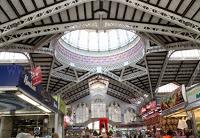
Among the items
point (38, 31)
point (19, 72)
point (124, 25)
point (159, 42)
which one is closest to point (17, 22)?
point (38, 31)

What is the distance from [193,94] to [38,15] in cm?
1265

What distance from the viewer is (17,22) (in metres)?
18.7

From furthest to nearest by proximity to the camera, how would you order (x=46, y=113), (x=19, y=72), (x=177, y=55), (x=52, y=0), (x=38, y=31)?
(x=177, y=55)
(x=38, y=31)
(x=52, y=0)
(x=46, y=113)
(x=19, y=72)

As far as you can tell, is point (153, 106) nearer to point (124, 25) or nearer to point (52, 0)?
point (124, 25)

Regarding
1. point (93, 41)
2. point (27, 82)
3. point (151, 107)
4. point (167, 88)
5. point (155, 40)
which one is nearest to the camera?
point (27, 82)

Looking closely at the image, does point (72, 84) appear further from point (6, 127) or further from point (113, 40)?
point (6, 127)

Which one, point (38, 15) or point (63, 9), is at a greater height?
point (63, 9)

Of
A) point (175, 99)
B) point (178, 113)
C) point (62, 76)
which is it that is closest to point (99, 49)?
point (62, 76)

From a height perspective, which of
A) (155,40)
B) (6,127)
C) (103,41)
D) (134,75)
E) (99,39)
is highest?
(99,39)

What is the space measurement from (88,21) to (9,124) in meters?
12.2

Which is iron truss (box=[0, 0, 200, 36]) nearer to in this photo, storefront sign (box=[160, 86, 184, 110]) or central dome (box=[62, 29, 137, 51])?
storefront sign (box=[160, 86, 184, 110])

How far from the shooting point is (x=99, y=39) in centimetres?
4022

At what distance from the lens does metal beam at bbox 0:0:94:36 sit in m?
18.2

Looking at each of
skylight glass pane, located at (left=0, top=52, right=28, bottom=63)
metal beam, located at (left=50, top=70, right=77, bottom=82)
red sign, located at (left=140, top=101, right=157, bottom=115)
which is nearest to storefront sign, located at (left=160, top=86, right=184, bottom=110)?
red sign, located at (left=140, top=101, right=157, bottom=115)
